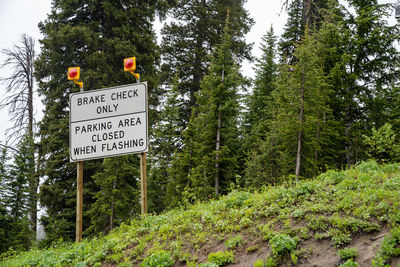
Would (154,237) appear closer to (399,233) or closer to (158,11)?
(399,233)

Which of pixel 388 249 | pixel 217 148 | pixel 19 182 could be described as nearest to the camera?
pixel 388 249

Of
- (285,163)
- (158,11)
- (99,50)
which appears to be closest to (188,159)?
(285,163)

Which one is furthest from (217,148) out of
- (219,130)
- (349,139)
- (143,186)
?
(143,186)

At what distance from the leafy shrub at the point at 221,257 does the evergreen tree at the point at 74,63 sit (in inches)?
464

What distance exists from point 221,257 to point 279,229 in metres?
1.16

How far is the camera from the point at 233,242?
609 cm

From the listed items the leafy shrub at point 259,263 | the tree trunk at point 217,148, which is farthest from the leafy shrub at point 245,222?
the tree trunk at point 217,148

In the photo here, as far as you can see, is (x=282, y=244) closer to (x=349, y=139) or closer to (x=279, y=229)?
(x=279, y=229)

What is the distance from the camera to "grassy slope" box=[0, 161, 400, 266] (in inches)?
204

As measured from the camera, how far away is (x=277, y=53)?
84.0 ft

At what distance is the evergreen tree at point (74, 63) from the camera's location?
17.2m

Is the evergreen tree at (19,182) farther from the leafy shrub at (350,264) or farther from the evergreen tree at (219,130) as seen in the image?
the leafy shrub at (350,264)

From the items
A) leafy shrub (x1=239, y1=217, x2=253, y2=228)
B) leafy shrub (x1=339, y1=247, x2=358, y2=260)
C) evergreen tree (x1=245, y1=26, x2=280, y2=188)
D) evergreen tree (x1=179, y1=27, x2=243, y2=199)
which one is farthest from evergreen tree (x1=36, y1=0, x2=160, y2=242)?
leafy shrub (x1=339, y1=247, x2=358, y2=260)

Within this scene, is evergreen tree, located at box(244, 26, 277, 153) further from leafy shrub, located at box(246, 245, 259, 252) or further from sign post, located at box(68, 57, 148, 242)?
leafy shrub, located at box(246, 245, 259, 252)
